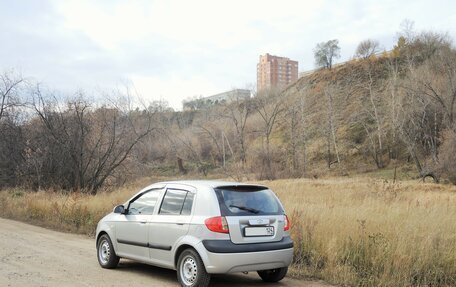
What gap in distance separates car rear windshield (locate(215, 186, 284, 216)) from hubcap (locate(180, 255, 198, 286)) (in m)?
0.86

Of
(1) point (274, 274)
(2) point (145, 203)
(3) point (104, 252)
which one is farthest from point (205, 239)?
(3) point (104, 252)

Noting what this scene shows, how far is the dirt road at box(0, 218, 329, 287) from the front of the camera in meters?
7.48

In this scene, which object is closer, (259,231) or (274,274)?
(259,231)

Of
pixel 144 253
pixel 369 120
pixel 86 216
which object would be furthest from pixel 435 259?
pixel 369 120

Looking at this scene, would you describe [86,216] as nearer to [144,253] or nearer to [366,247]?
[144,253]

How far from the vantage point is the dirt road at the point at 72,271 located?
7484 millimetres

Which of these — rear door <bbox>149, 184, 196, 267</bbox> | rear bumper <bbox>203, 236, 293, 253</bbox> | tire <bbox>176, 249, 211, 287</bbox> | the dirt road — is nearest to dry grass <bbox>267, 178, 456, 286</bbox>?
the dirt road

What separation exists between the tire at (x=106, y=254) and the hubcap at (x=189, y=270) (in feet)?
7.04

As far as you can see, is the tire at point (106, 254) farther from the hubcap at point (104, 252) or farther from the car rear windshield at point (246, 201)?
the car rear windshield at point (246, 201)

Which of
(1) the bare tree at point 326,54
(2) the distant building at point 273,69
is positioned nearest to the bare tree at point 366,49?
(1) the bare tree at point 326,54

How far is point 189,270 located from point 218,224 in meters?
0.87

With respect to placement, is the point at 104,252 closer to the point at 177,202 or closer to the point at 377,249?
the point at 177,202

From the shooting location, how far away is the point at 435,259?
7.62 meters

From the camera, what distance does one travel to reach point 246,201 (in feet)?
23.7
